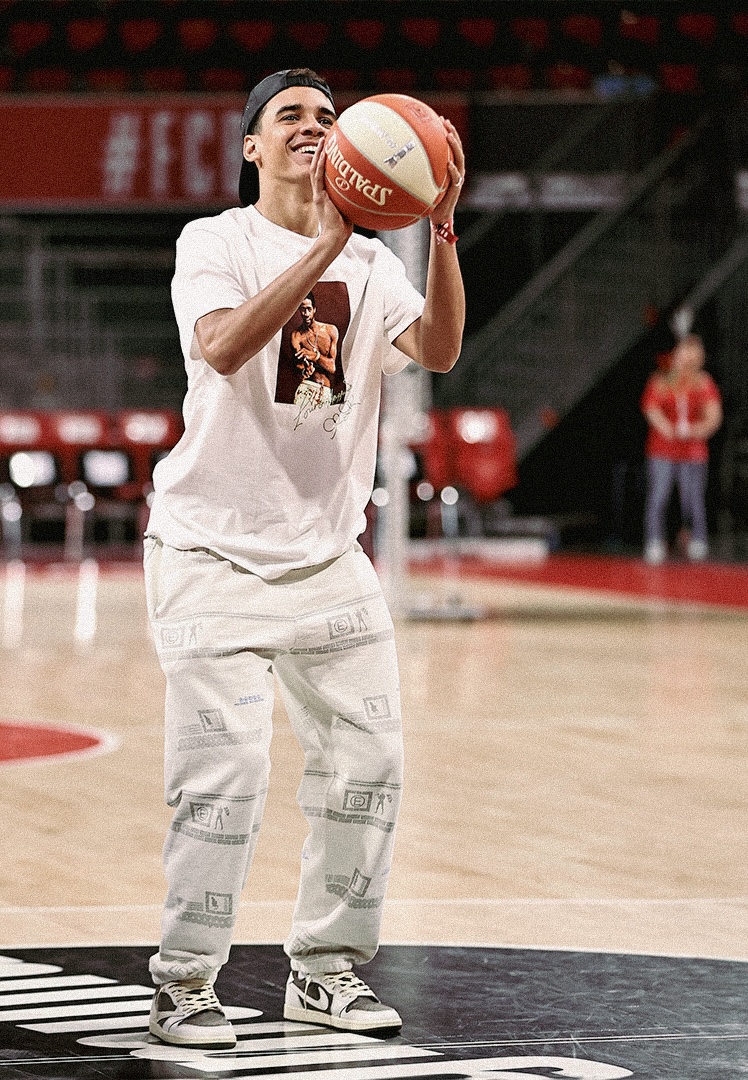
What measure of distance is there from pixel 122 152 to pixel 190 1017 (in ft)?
57.3

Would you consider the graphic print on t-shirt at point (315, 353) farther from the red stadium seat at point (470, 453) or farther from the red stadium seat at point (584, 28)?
the red stadium seat at point (584, 28)

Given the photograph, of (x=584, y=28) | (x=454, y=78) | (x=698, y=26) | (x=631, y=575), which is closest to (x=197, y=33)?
(x=454, y=78)

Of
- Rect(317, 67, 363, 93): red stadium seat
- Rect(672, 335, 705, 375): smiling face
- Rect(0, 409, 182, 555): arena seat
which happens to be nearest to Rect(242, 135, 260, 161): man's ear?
Rect(0, 409, 182, 555): arena seat

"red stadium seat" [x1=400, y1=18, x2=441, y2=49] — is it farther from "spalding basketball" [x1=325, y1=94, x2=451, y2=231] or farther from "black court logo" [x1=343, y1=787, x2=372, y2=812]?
"black court logo" [x1=343, y1=787, x2=372, y2=812]

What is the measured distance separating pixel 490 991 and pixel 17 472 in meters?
12.5

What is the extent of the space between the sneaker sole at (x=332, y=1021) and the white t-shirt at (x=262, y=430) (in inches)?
31.6

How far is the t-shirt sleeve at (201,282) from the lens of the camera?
3.52 metres

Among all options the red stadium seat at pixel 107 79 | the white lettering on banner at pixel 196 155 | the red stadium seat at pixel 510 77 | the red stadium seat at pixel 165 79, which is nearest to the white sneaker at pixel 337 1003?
the white lettering on banner at pixel 196 155

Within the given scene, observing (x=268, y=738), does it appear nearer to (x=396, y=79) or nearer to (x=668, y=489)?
(x=668, y=489)

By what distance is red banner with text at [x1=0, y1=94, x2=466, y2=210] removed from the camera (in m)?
19.9

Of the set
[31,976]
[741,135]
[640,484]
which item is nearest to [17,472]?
[640,484]

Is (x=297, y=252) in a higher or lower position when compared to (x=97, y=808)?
higher

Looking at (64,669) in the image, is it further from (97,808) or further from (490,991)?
(490,991)

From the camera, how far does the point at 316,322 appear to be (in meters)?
3.64
